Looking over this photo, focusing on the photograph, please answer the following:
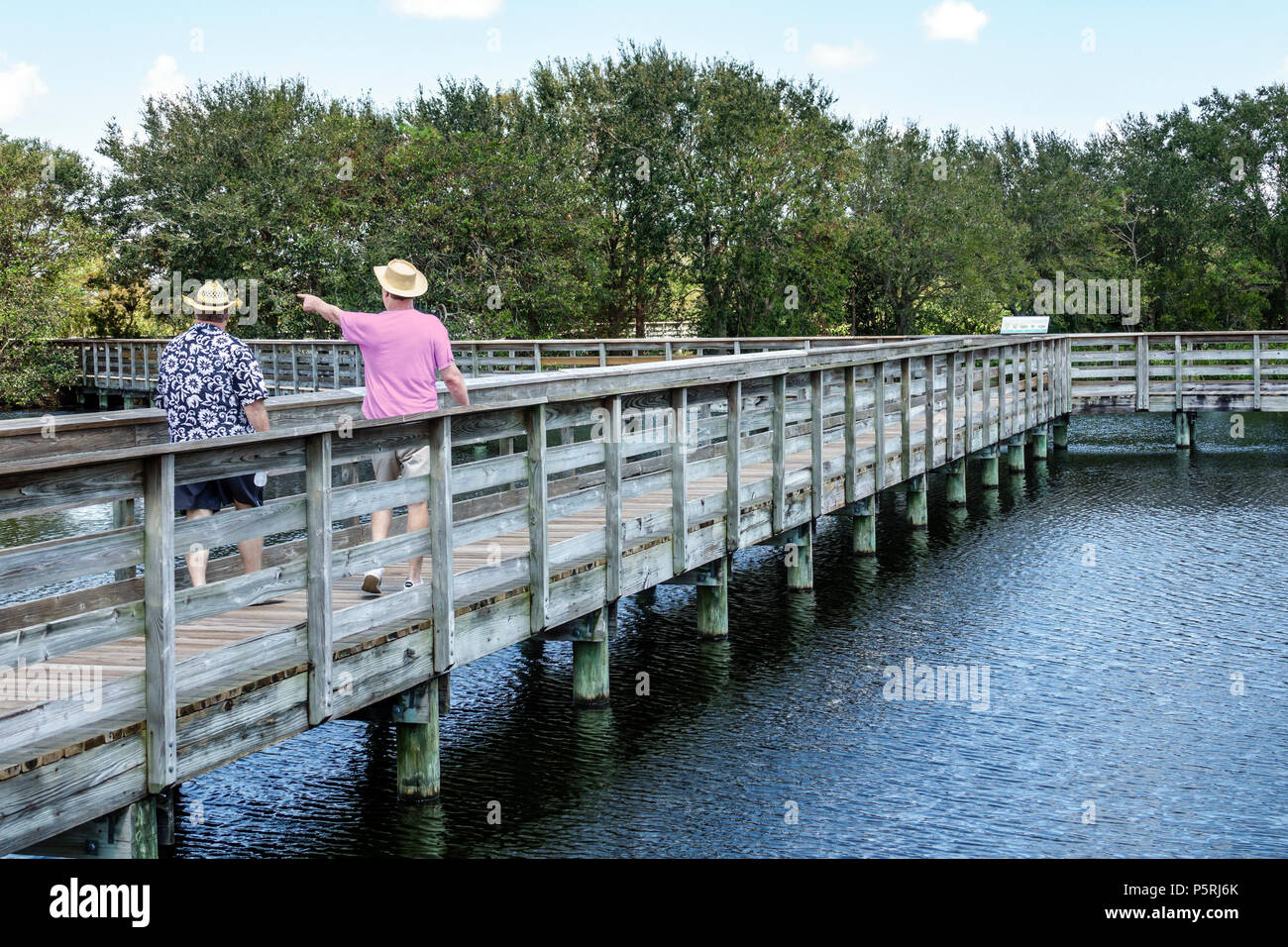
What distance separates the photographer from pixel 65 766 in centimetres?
556

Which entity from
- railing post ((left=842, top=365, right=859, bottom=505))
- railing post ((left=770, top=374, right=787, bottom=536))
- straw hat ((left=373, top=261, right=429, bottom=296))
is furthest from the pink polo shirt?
railing post ((left=842, top=365, right=859, bottom=505))

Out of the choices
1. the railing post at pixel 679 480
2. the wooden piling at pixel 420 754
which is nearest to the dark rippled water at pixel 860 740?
the wooden piling at pixel 420 754

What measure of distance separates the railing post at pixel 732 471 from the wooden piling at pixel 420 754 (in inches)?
164

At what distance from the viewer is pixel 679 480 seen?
10.7 m

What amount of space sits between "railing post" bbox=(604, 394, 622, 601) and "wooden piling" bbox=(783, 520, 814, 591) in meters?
4.26

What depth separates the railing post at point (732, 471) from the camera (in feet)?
38.2

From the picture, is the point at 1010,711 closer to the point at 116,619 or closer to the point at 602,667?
the point at 602,667

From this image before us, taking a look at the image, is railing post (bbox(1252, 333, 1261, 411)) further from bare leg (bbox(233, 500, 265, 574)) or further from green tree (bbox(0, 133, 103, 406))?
green tree (bbox(0, 133, 103, 406))

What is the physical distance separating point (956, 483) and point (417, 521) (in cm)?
1286

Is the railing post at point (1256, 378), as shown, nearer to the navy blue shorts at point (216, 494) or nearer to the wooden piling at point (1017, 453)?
the wooden piling at point (1017, 453)

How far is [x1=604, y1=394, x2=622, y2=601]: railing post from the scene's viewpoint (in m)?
9.64

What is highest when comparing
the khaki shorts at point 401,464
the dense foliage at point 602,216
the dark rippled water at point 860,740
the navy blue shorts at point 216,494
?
the dense foliage at point 602,216
